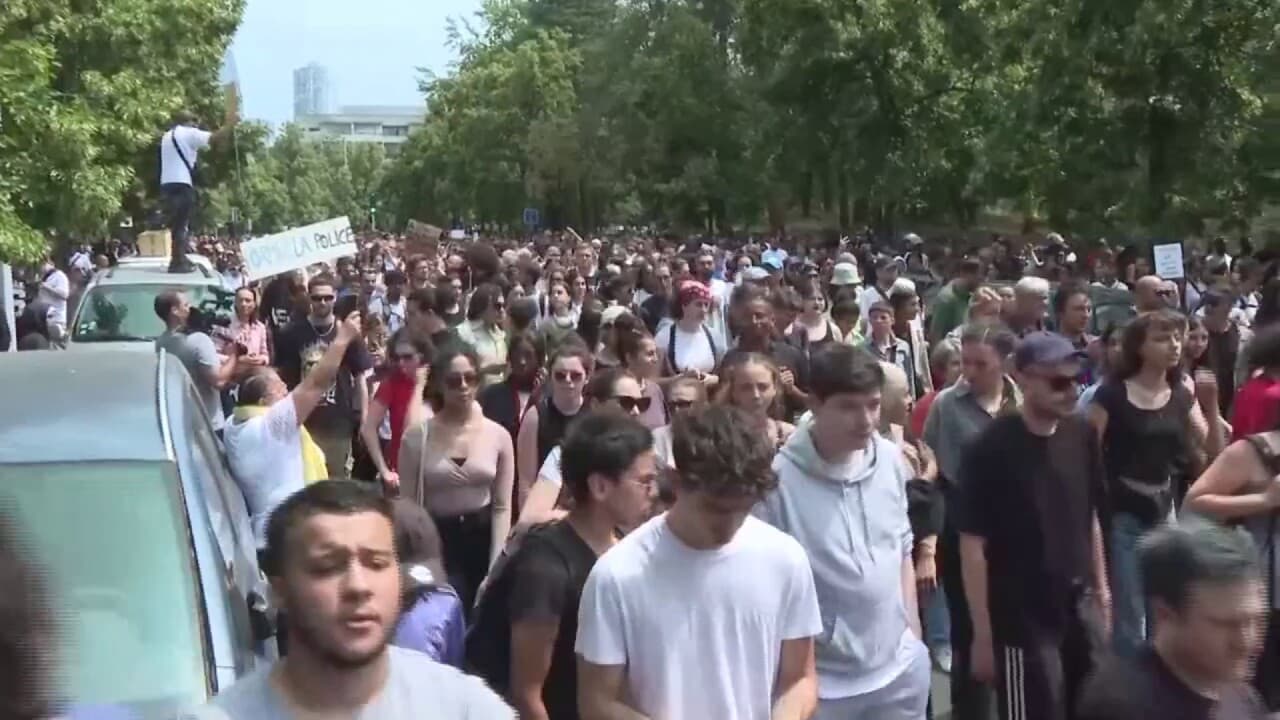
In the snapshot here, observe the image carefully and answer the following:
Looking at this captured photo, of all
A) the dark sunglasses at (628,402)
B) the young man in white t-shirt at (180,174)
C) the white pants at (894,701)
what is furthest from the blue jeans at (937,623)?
the young man in white t-shirt at (180,174)

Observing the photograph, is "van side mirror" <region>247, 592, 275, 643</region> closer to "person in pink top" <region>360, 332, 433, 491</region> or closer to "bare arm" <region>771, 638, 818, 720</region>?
"bare arm" <region>771, 638, 818, 720</region>

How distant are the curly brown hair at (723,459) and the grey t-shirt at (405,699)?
1.24 metres

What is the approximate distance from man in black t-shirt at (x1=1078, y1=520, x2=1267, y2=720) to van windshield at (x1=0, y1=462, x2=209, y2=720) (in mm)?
2229

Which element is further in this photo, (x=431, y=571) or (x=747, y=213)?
(x=747, y=213)

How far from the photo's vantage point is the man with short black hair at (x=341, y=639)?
298 cm

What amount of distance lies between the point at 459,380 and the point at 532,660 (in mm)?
3078

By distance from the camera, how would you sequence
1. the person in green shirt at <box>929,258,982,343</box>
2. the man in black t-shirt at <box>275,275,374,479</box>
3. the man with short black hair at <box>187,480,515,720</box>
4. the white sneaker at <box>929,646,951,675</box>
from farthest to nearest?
the person in green shirt at <box>929,258,982,343</box>, the man in black t-shirt at <box>275,275,374,479</box>, the white sneaker at <box>929,646,951,675</box>, the man with short black hair at <box>187,480,515,720</box>

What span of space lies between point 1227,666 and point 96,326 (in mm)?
11880

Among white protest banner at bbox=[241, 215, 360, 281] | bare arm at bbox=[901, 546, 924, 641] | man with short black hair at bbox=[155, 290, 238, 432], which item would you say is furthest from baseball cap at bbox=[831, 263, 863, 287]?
bare arm at bbox=[901, 546, 924, 641]

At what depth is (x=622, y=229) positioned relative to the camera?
60750 millimetres

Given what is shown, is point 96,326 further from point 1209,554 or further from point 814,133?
point 814,133

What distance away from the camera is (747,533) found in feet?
14.7

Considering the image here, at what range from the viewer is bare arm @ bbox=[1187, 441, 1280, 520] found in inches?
233

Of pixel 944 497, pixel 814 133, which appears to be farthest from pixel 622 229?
pixel 944 497
